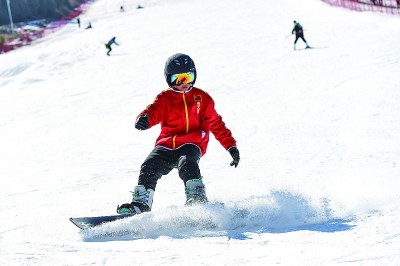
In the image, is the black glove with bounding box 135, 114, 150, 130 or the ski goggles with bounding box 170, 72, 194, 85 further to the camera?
the ski goggles with bounding box 170, 72, 194, 85

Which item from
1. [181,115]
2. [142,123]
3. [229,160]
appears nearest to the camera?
[142,123]

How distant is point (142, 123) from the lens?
4062 millimetres

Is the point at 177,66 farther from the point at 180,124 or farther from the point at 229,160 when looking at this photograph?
the point at 229,160

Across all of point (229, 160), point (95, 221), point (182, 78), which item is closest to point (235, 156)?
point (182, 78)

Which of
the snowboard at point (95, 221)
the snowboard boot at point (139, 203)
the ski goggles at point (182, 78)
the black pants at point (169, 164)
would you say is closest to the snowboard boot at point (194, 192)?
the black pants at point (169, 164)

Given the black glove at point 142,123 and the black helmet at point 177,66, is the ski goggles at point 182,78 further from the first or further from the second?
the black glove at point 142,123

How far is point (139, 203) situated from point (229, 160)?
2.90 metres

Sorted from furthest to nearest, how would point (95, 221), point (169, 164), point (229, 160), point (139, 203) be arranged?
point (229, 160) < point (169, 164) < point (139, 203) < point (95, 221)

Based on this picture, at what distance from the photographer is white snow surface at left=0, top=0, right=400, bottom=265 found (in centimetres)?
333

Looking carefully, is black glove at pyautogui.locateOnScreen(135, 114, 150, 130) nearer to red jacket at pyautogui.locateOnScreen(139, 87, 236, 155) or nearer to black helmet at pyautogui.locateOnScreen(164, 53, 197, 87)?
red jacket at pyautogui.locateOnScreen(139, 87, 236, 155)

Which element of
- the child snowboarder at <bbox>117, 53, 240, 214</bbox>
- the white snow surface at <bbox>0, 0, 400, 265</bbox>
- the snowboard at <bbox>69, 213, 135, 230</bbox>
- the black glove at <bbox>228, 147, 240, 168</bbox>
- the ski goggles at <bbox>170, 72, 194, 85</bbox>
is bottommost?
the white snow surface at <bbox>0, 0, 400, 265</bbox>

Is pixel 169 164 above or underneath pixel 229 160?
above

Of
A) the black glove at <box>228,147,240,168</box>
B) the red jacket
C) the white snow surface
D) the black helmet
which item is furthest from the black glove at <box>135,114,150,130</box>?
the black glove at <box>228,147,240,168</box>

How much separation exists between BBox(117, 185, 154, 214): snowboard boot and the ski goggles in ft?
2.89
